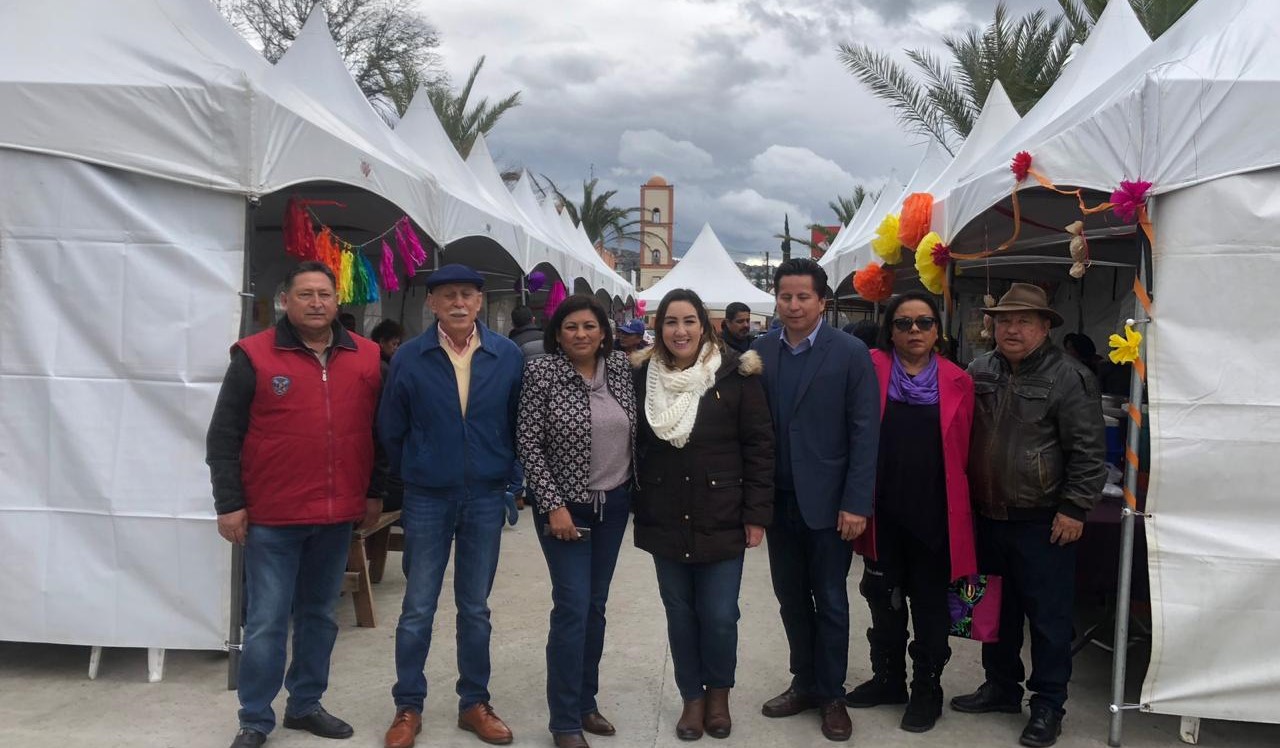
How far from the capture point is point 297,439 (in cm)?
335

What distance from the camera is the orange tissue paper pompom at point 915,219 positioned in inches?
218

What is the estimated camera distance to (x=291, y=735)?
11.8 feet

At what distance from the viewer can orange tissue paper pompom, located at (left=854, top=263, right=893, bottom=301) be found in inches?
267

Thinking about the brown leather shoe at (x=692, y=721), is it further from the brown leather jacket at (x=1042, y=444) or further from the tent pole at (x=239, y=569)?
the tent pole at (x=239, y=569)

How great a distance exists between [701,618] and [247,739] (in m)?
1.78

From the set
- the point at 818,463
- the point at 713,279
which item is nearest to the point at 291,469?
the point at 818,463

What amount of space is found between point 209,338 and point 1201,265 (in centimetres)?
408

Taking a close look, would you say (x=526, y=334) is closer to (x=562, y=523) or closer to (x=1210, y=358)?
(x=562, y=523)

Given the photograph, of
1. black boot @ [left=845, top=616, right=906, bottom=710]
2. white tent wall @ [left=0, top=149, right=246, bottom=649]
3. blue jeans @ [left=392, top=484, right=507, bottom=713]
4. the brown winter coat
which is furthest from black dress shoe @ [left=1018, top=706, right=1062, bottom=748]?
white tent wall @ [left=0, top=149, right=246, bottom=649]

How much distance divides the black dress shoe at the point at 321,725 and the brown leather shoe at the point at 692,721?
52.0 inches

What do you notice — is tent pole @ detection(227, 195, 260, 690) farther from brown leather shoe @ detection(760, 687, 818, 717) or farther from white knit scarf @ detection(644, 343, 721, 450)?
brown leather shoe @ detection(760, 687, 818, 717)

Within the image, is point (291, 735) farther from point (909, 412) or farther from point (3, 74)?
point (3, 74)

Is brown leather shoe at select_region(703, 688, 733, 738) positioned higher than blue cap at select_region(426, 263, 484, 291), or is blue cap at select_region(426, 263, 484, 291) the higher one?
blue cap at select_region(426, 263, 484, 291)

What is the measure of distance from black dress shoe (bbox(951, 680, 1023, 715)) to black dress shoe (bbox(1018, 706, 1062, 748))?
0.85ft
